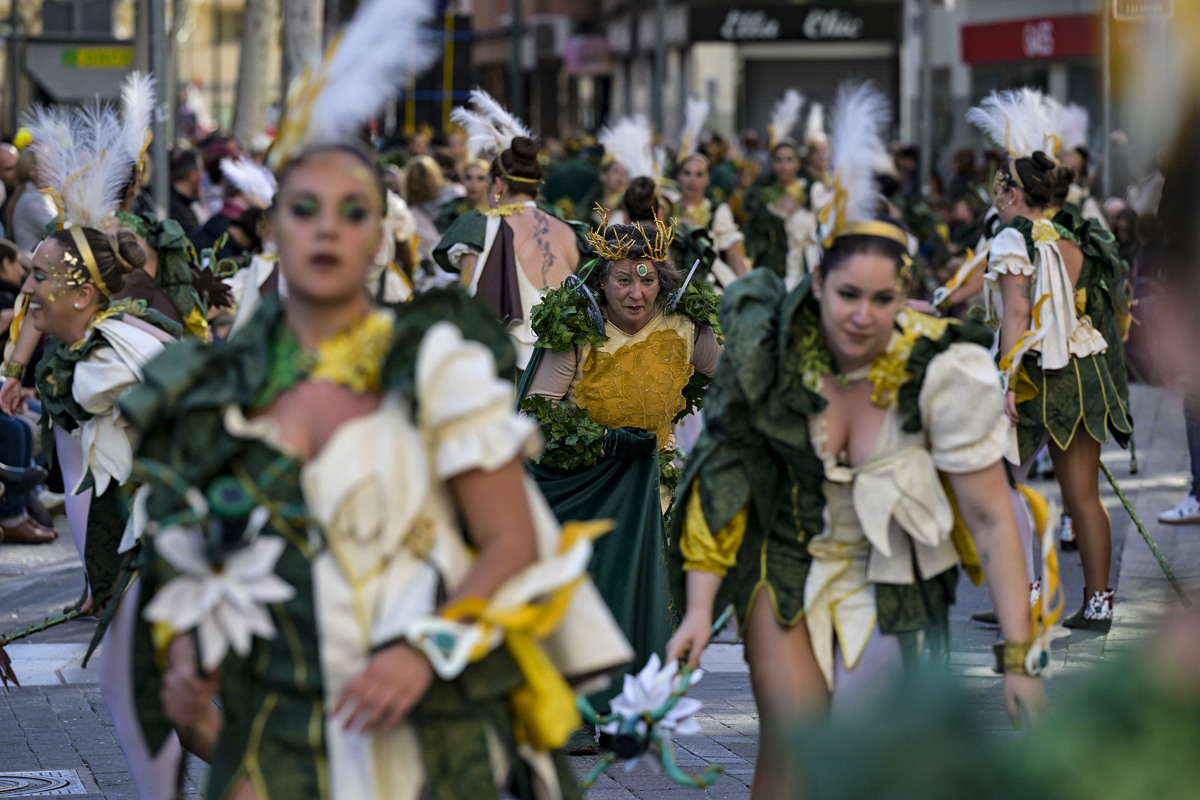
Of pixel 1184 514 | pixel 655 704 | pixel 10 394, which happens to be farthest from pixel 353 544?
pixel 1184 514

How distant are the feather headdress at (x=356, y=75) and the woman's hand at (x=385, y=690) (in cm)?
96

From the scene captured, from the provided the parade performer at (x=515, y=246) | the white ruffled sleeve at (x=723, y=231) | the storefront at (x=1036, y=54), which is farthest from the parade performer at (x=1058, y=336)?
the storefront at (x=1036, y=54)

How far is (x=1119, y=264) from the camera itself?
8.52 meters

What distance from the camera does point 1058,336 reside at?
823cm

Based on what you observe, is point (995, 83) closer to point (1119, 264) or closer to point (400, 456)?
point (1119, 264)

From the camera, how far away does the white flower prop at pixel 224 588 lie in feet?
10.3

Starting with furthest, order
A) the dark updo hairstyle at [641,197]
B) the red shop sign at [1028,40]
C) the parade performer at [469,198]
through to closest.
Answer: the red shop sign at [1028,40] → the parade performer at [469,198] → the dark updo hairstyle at [641,197]

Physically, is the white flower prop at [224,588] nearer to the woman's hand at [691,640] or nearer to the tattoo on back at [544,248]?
the woman's hand at [691,640]

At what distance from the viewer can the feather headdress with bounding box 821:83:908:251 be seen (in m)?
4.12

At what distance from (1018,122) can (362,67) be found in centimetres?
579

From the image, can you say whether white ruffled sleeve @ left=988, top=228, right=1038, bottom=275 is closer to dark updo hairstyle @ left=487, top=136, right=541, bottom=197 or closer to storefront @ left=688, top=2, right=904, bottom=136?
dark updo hairstyle @ left=487, top=136, right=541, bottom=197

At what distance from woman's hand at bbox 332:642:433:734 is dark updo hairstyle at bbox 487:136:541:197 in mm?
6982

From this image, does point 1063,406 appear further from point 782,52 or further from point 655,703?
point 782,52

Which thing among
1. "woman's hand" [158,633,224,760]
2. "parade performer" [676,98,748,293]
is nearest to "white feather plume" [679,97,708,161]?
"parade performer" [676,98,748,293]
